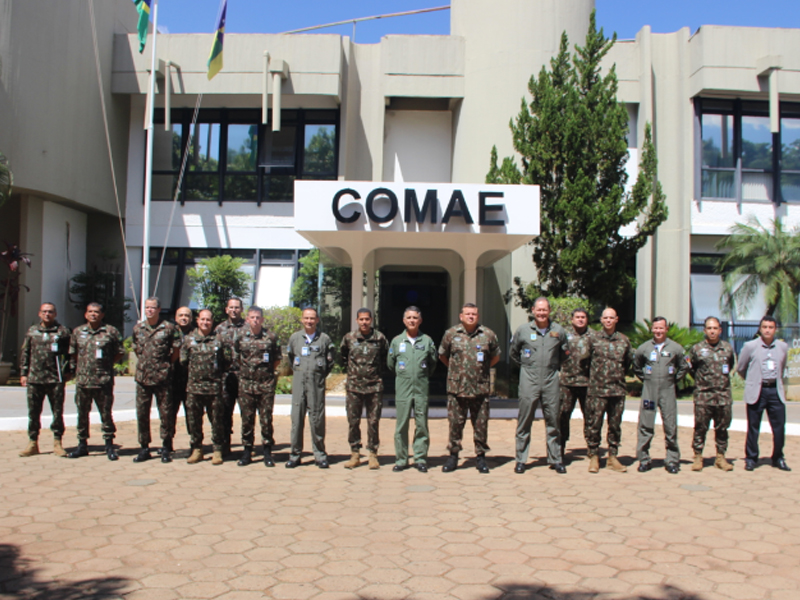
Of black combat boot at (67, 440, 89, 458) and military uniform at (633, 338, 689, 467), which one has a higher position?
military uniform at (633, 338, 689, 467)

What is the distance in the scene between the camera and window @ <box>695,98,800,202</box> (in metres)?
17.7

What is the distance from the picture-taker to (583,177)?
13219 mm

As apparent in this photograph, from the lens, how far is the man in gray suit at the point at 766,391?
755 cm

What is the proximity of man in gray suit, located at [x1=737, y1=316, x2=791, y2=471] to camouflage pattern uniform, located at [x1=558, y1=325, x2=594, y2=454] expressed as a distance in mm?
1716

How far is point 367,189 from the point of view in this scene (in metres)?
10.2

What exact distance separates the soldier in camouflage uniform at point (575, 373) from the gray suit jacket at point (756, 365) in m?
1.69

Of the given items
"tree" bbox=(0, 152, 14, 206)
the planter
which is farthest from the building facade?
"tree" bbox=(0, 152, 14, 206)

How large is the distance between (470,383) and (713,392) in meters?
2.65

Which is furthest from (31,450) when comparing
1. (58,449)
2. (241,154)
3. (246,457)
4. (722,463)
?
(241,154)

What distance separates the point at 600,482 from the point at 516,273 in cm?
1028

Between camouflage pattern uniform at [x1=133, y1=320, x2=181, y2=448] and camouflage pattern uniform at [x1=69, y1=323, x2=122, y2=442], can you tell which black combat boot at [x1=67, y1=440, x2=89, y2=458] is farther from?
camouflage pattern uniform at [x1=133, y1=320, x2=181, y2=448]

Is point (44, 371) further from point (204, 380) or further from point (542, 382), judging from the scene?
point (542, 382)

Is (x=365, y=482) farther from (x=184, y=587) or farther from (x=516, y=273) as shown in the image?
(x=516, y=273)

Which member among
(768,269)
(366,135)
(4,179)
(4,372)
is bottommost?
(4,372)
